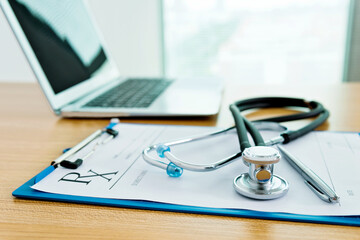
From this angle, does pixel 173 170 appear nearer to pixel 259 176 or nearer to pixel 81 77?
pixel 259 176

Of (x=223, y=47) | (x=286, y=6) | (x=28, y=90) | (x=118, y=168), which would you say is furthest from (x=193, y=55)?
(x=118, y=168)

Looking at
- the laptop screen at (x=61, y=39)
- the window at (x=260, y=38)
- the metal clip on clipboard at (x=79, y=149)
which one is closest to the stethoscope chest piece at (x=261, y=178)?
the metal clip on clipboard at (x=79, y=149)

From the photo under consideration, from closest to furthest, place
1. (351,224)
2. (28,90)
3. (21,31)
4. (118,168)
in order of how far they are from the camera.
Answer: (351,224)
(118,168)
(21,31)
(28,90)

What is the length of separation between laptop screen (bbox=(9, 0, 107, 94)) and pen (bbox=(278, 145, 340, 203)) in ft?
1.58

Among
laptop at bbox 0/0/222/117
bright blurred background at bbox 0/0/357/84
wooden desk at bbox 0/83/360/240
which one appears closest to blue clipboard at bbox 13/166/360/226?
wooden desk at bbox 0/83/360/240

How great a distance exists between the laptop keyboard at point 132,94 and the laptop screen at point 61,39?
7cm

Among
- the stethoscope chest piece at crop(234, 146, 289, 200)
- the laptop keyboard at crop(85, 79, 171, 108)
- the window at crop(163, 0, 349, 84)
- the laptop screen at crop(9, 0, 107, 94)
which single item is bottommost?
the window at crop(163, 0, 349, 84)

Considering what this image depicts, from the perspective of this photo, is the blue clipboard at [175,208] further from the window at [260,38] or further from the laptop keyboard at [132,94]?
the window at [260,38]

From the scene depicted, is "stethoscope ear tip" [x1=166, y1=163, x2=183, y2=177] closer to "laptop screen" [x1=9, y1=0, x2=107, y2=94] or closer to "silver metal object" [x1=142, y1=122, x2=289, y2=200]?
"silver metal object" [x1=142, y1=122, x2=289, y2=200]

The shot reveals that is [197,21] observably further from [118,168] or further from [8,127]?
[118,168]

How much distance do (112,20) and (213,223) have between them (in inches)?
96.8

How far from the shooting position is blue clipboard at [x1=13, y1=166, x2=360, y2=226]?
0.31 metres

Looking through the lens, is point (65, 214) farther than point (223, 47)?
No

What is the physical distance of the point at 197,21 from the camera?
2664 millimetres
